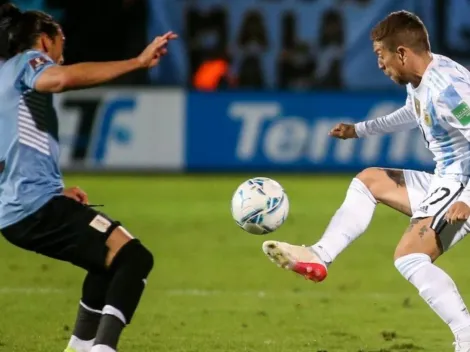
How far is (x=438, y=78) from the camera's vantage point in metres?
5.53

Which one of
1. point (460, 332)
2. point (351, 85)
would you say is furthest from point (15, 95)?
point (351, 85)

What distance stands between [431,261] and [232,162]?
11.8 metres

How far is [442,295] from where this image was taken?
17.9 feet

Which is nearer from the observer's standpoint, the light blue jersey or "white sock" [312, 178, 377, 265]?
the light blue jersey

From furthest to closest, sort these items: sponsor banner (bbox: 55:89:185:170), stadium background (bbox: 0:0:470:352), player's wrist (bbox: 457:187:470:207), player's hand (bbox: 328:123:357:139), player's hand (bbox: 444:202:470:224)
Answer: sponsor banner (bbox: 55:89:185:170) < stadium background (bbox: 0:0:470:352) < player's hand (bbox: 328:123:357:139) < player's wrist (bbox: 457:187:470:207) < player's hand (bbox: 444:202:470:224)

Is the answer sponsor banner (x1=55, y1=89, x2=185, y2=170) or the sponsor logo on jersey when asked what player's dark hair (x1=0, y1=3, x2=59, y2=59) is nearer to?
the sponsor logo on jersey

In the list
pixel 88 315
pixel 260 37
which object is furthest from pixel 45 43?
pixel 260 37

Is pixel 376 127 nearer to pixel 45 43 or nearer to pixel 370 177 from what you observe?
pixel 370 177

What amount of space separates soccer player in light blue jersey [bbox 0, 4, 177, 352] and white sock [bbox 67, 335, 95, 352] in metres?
0.38

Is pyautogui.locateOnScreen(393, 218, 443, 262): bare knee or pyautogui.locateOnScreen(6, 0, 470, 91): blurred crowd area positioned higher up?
pyautogui.locateOnScreen(393, 218, 443, 262): bare knee

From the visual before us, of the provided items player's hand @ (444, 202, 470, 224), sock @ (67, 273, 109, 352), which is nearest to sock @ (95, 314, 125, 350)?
sock @ (67, 273, 109, 352)

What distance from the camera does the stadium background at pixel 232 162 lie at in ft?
22.9

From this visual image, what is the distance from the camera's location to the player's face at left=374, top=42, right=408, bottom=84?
562 centimetres

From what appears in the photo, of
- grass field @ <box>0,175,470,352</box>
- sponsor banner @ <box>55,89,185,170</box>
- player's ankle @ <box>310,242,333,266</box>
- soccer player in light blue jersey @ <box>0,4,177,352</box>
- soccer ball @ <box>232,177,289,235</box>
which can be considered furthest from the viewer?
sponsor banner @ <box>55,89,185,170</box>
